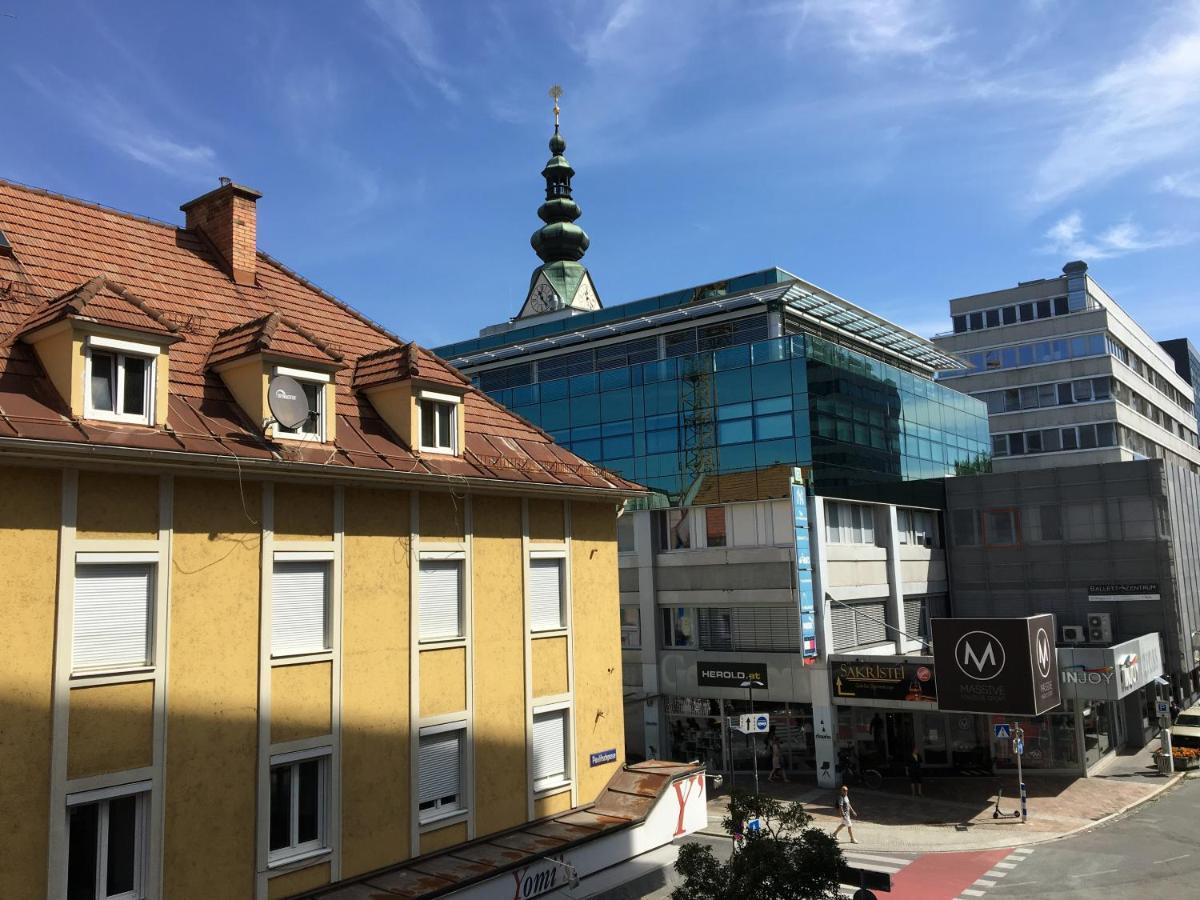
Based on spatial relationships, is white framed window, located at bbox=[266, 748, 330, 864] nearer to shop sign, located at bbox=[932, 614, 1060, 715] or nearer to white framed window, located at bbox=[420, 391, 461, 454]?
white framed window, located at bbox=[420, 391, 461, 454]

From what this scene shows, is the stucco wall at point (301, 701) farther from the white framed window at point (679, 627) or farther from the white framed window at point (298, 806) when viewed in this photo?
the white framed window at point (679, 627)

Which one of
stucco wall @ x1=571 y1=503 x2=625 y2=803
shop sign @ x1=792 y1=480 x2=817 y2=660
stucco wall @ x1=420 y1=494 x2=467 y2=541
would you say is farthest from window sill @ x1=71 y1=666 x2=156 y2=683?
shop sign @ x1=792 y1=480 x2=817 y2=660

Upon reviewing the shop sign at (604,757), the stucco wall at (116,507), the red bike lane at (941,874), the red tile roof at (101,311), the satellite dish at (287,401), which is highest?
the red tile roof at (101,311)

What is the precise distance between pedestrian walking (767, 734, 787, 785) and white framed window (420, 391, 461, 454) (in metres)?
22.8

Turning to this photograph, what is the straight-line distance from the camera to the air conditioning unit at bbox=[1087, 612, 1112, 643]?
41.3 metres

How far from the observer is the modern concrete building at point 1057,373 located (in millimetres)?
70375

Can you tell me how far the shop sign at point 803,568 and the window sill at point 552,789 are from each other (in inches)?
664

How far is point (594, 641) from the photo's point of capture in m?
20.3

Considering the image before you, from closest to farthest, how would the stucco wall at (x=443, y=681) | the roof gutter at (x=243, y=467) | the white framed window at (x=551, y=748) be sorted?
the roof gutter at (x=243, y=467)
the stucco wall at (x=443, y=681)
the white framed window at (x=551, y=748)

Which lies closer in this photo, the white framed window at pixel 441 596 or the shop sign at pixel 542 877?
the shop sign at pixel 542 877

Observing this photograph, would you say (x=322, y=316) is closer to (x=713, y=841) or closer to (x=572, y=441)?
(x=713, y=841)

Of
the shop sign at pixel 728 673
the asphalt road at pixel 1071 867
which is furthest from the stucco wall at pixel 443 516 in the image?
the shop sign at pixel 728 673

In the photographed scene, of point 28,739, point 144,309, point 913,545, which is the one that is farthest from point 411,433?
point 913,545

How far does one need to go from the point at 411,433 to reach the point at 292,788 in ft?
20.0
